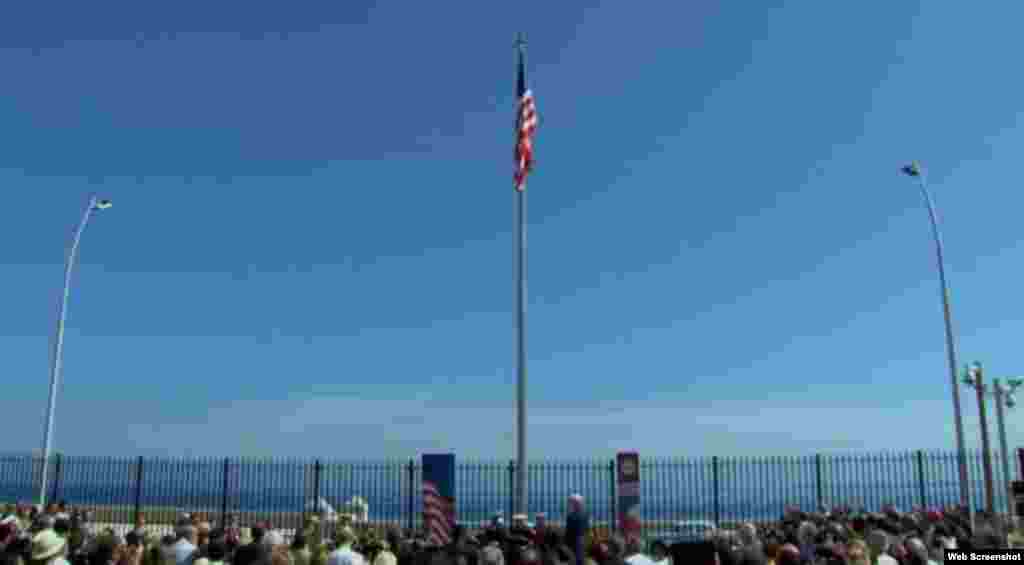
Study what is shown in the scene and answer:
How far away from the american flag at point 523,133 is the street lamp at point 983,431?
11407mm

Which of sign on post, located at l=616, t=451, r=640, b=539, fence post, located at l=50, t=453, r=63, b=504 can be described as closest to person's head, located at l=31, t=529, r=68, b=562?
sign on post, located at l=616, t=451, r=640, b=539

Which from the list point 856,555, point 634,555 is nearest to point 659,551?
point 634,555

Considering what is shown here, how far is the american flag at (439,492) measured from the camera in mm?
17125

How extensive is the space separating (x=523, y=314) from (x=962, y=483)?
9.66 meters

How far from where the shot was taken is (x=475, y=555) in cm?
934

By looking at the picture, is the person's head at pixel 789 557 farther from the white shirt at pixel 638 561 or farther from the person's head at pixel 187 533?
the person's head at pixel 187 533

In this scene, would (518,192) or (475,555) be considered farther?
(518,192)

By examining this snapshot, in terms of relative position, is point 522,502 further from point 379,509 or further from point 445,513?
point 379,509

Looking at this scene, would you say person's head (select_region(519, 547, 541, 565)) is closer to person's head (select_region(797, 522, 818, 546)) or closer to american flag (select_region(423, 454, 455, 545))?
person's head (select_region(797, 522, 818, 546))

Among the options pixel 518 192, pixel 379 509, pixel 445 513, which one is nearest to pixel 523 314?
pixel 518 192

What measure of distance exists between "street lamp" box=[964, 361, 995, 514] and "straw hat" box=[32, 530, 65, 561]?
1700 cm

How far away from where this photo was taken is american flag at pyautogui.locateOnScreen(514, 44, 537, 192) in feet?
61.5

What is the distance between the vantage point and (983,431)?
2030 centimetres

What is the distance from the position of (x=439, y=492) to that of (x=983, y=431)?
12.3 meters
